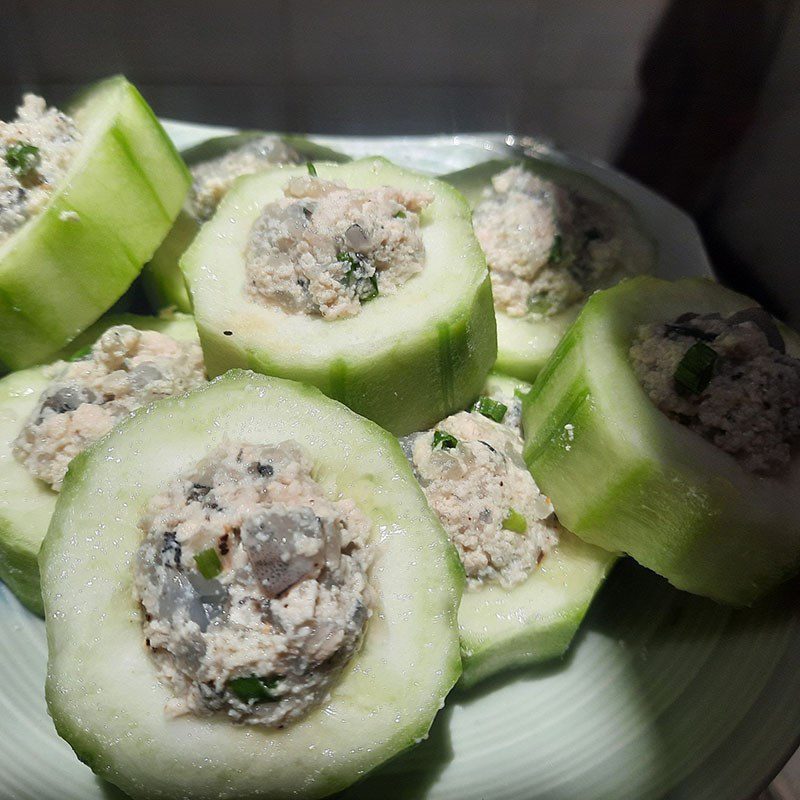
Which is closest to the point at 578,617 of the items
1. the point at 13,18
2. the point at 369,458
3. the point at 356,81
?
the point at 369,458

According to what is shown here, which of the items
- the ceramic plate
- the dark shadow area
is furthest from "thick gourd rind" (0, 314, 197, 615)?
the dark shadow area

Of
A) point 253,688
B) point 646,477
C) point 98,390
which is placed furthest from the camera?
point 98,390

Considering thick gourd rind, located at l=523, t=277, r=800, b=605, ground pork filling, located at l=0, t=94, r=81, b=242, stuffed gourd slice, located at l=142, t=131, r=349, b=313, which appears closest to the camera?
thick gourd rind, located at l=523, t=277, r=800, b=605

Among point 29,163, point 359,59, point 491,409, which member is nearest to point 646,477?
point 491,409

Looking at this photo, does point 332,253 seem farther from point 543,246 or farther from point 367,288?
point 543,246

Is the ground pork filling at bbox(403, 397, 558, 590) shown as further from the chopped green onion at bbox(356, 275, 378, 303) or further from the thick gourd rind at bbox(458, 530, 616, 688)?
the chopped green onion at bbox(356, 275, 378, 303)

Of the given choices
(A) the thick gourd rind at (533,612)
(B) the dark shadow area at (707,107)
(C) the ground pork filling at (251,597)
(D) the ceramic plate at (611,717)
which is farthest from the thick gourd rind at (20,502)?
(B) the dark shadow area at (707,107)
